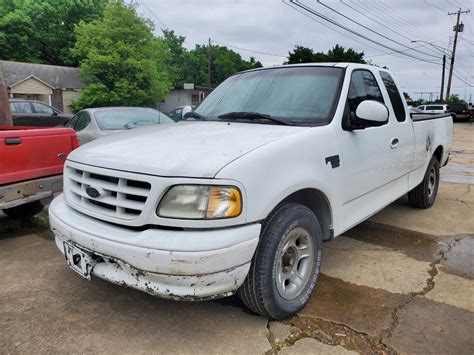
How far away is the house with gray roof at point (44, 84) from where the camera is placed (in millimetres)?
33688

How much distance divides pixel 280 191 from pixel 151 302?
54.0 inches

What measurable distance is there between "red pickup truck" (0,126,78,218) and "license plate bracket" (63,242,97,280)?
1652mm

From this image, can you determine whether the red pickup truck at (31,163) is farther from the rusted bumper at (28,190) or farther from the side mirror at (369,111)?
the side mirror at (369,111)

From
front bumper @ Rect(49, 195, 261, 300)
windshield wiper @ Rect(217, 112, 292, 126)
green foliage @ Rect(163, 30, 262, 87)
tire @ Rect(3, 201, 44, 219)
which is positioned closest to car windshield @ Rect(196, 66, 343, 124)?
windshield wiper @ Rect(217, 112, 292, 126)

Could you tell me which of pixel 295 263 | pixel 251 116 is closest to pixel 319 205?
pixel 295 263

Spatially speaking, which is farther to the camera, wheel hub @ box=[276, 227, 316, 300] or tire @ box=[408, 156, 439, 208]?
tire @ box=[408, 156, 439, 208]

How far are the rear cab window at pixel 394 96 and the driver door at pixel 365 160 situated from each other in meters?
0.22

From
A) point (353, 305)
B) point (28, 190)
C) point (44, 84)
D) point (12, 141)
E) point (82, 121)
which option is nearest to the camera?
point (353, 305)

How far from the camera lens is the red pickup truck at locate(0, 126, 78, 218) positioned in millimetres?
3949

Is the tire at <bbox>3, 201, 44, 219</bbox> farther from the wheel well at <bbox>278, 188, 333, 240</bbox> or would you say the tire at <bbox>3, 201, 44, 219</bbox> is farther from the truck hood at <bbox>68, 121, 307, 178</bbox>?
the wheel well at <bbox>278, 188, 333, 240</bbox>

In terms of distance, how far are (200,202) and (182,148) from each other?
45 cm

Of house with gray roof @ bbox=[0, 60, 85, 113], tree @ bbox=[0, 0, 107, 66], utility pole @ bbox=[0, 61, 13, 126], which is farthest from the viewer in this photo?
tree @ bbox=[0, 0, 107, 66]

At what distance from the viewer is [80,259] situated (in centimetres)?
261

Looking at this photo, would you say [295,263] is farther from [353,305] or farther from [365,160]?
[365,160]
